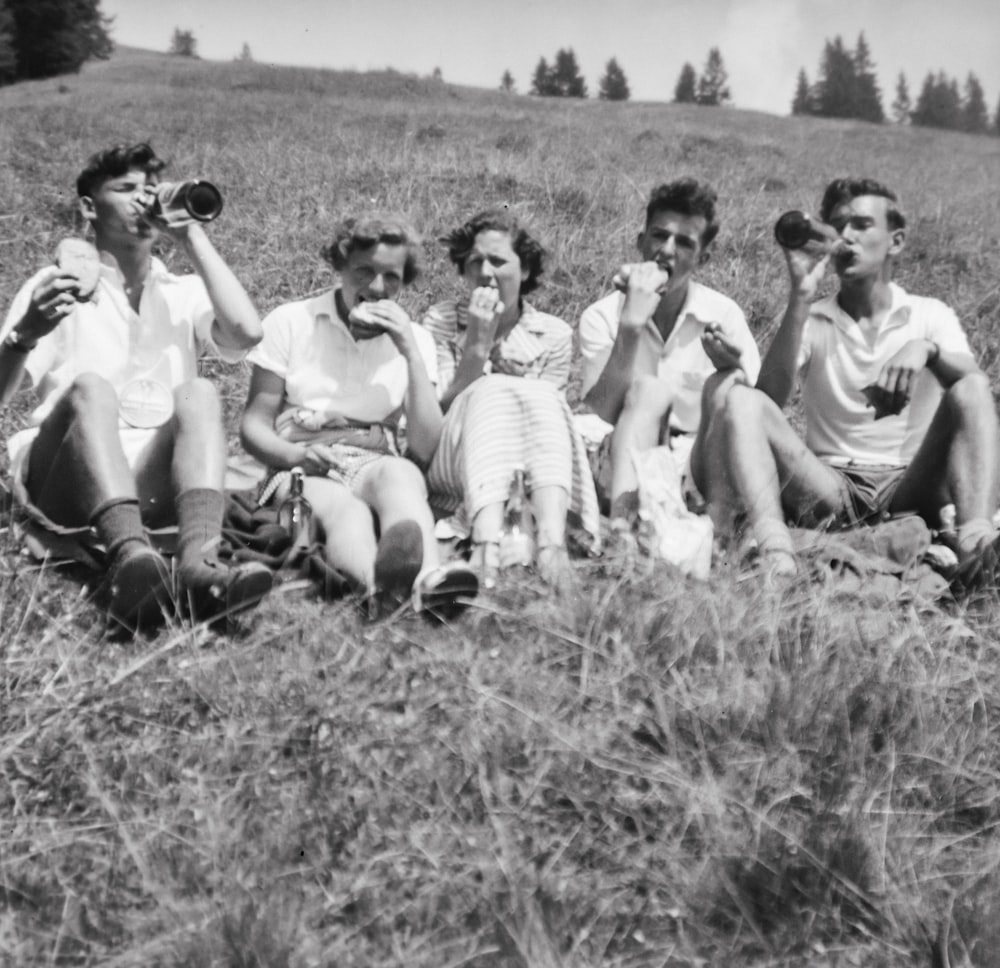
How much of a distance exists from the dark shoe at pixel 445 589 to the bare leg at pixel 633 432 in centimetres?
67

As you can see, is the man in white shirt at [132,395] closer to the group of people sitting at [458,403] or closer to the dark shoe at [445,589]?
the group of people sitting at [458,403]

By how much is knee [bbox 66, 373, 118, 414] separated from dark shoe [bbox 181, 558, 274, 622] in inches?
18.5

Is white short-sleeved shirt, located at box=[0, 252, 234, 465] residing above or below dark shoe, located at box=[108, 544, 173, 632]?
above

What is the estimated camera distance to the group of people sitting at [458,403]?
2750 millimetres

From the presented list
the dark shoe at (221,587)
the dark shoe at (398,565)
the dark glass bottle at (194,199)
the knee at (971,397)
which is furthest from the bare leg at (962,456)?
the dark glass bottle at (194,199)

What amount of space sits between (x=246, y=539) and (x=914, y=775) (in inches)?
67.6

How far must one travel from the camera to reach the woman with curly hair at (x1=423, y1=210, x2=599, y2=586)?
9.84 ft

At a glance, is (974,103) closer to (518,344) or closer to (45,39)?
(45,39)

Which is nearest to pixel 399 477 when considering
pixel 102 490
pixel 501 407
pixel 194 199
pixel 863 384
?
pixel 501 407

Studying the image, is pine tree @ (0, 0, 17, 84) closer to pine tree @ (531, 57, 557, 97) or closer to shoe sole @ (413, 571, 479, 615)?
pine tree @ (531, 57, 557, 97)

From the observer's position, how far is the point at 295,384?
333 centimetres

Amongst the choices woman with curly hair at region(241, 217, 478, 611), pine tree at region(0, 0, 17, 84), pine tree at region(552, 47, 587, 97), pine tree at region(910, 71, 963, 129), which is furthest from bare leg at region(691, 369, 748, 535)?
pine tree at region(910, 71, 963, 129)

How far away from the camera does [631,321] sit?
3297mm

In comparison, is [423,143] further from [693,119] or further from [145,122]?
[693,119]
